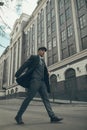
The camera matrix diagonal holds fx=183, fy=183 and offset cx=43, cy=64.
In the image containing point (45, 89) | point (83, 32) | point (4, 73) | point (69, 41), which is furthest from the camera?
point (4, 73)

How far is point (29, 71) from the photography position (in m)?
3.90

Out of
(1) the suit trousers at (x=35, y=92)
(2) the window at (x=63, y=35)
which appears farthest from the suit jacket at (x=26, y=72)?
(2) the window at (x=63, y=35)

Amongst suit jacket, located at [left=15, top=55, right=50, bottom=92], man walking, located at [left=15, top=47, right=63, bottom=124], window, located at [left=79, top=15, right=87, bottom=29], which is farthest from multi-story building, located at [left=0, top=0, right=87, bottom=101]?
suit jacket, located at [left=15, top=55, right=50, bottom=92]

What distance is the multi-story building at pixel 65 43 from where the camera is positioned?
21922 millimetres

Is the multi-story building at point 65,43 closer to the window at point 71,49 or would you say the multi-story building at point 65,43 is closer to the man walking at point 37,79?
the window at point 71,49

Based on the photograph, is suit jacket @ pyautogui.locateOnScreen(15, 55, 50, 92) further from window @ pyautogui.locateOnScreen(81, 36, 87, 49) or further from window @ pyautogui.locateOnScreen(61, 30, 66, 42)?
window @ pyautogui.locateOnScreen(61, 30, 66, 42)

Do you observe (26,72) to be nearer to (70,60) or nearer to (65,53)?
(70,60)

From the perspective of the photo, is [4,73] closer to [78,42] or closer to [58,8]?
[58,8]

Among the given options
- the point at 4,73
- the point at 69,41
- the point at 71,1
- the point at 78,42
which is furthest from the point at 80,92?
the point at 4,73

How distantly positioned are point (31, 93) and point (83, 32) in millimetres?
20881

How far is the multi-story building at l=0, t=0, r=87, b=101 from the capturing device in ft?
71.9

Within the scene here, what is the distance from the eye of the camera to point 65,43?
2656 cm

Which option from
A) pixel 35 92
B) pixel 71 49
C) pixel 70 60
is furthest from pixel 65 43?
pixel 35 92

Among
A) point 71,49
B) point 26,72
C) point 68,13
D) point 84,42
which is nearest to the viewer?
point 26,72
